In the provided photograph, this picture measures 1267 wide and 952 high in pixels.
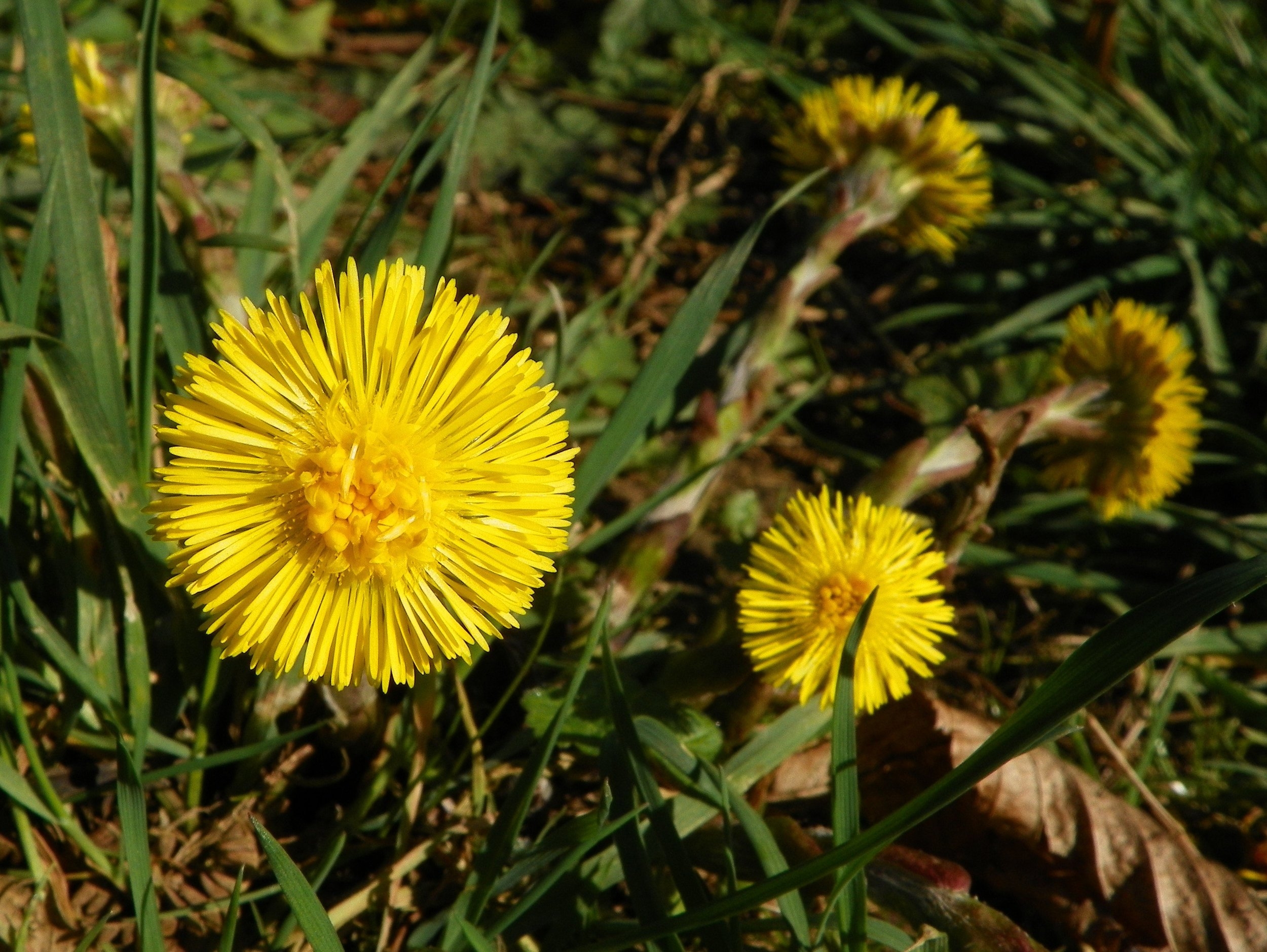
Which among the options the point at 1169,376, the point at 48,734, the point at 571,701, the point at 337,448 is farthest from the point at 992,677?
the point at 48,734

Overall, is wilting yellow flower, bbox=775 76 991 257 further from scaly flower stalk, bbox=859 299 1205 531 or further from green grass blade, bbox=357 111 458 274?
green grass blade, bbox=357 111 458 274

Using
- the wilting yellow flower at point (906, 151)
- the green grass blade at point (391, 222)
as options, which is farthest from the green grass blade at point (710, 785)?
the wilting yellow flower at point (906, 151)

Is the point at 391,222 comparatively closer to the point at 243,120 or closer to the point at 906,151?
the point at 243,120

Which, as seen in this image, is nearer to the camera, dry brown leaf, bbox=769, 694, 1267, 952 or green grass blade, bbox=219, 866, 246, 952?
green grass blade, bbox=219, 866, 246, 952

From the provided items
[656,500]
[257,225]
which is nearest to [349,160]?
[257,225]

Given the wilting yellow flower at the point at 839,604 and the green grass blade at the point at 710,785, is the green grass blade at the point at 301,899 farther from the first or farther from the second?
the wilting yellow flower at the point at 839,604

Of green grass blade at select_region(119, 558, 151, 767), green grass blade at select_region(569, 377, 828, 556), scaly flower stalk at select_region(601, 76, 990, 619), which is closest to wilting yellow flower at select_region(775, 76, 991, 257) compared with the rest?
scaly flower stalk at select_region(601, 76, 990, 619)

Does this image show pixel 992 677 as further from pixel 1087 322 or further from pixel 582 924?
pixel 582 924

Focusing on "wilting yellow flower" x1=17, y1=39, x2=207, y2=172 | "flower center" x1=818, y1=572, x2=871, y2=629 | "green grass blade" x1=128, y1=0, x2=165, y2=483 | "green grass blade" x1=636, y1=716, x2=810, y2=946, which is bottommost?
"green grass blade" x1=636, y1=716, x2=810, y2=946
